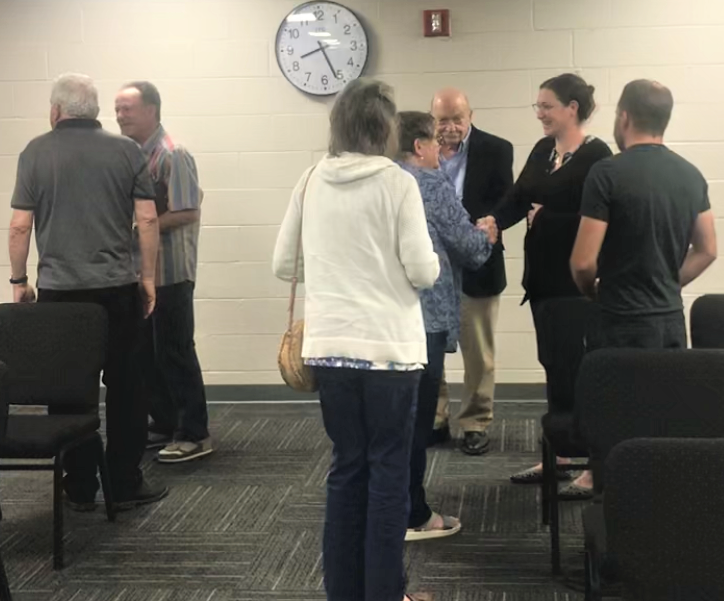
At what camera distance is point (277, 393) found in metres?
5.13

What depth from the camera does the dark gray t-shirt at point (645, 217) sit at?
270 centimetres

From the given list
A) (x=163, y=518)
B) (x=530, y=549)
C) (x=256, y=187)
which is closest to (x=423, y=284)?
(x=530, y=549)

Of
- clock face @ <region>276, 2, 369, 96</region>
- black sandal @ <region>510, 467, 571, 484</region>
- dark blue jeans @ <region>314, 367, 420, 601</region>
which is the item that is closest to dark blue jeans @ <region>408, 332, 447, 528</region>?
dark blue jeans @ <region>314, 367, 420, 601</region>

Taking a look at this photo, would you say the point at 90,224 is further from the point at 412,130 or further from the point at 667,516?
the point at 667,516

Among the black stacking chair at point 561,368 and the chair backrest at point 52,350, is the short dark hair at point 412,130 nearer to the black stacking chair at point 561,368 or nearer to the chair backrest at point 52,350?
the black stacking chair at point 561,368

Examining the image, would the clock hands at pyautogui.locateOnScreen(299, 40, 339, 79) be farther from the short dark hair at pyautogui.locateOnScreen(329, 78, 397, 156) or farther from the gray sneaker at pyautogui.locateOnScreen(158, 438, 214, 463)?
the short dark hair at pyautogui.locateOnScreen(329, 78, 397, 156)

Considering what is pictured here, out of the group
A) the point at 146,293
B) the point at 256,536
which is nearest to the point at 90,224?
the point at 146,293

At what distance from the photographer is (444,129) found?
391 cm

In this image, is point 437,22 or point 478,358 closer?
point 478,358

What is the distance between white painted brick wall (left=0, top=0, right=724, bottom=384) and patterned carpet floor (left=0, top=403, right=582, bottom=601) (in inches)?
35.4

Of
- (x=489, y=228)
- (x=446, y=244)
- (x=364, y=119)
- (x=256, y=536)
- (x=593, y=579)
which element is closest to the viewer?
(x=593, y=579)

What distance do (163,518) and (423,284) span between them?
1.60 metres

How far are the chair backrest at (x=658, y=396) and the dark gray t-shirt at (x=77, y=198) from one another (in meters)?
1.80

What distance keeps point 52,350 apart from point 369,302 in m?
1.34
